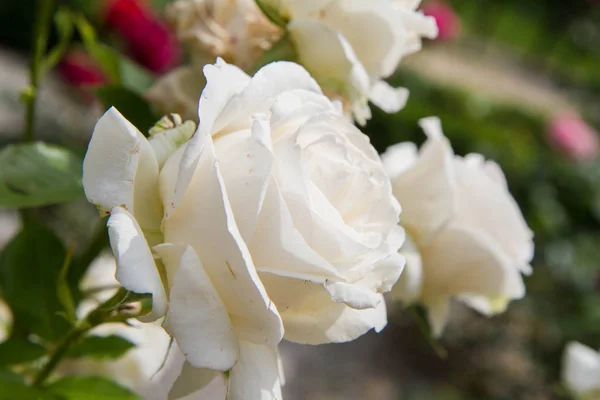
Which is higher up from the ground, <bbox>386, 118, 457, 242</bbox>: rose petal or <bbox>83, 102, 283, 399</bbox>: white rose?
<bbox>83, 102, 283, 399</bbox>: white rose

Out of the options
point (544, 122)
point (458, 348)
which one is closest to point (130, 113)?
point (458, 348)

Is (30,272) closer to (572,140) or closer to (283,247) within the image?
(283,247)

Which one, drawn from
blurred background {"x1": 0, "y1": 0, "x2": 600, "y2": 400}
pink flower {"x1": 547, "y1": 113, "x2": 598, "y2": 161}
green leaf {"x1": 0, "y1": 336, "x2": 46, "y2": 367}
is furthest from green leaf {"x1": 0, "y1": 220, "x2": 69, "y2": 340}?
pink flower {"x1": 547, "y1": 113, "x2": 598, "y2": 161}

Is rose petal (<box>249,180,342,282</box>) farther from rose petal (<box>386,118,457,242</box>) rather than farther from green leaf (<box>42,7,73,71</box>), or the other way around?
green leaf (<box>42,7,73,71</box>)

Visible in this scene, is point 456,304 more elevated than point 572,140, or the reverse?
point 572,140

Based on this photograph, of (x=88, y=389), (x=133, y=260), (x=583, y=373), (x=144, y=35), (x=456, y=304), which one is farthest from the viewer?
(x=456, y=304)

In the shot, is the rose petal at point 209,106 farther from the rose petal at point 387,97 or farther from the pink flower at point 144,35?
the pink flower at point 144,35

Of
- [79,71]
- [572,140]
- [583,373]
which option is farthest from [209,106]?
[572,140]

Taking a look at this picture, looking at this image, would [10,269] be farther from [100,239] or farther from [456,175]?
[456,175]
